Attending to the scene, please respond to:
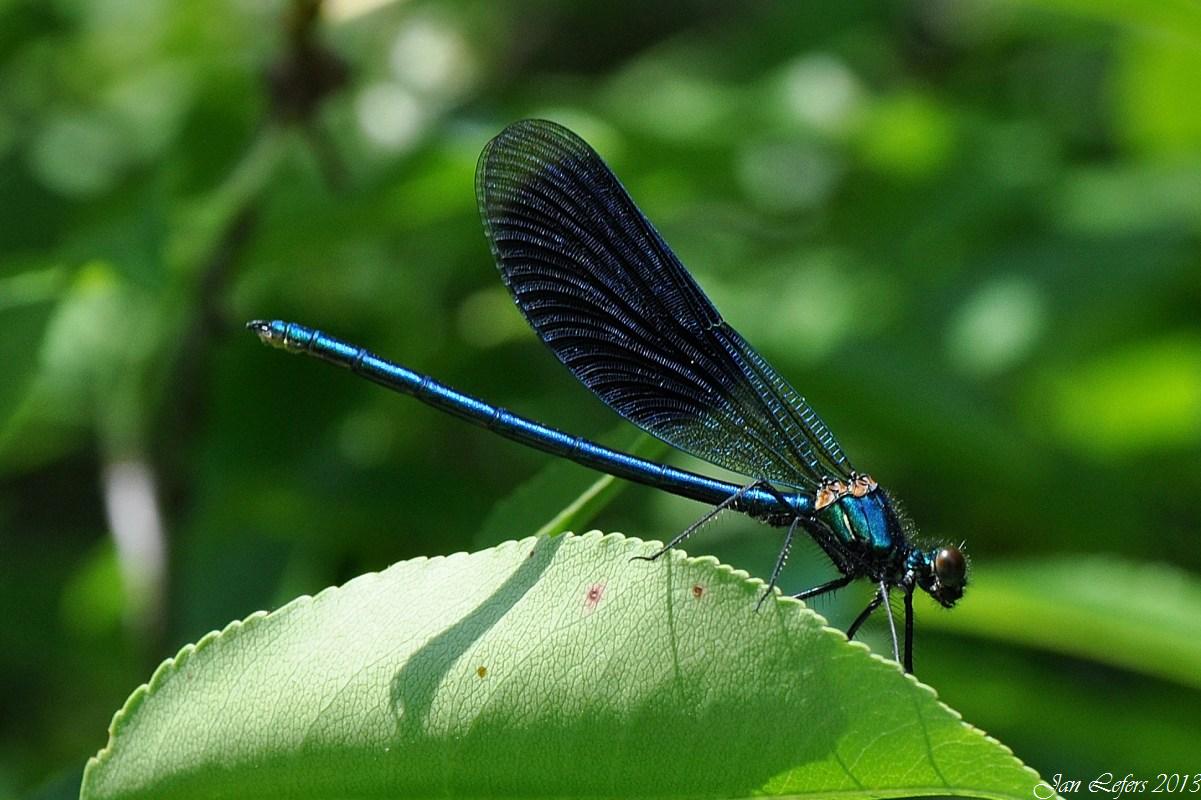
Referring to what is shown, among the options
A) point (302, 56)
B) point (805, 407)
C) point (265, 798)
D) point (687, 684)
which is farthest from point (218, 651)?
point (302, 56)

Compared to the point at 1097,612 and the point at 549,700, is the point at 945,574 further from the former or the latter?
the point at 549,700

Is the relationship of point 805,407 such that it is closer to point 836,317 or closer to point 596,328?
point 596,328

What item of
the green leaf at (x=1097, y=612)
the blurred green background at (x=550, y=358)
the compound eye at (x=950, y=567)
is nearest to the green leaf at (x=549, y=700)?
the compound eye at (x=950, y=567)

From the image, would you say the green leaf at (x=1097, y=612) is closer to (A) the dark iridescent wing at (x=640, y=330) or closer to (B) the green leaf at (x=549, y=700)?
(A) the dark iridescent wing at (x=640, y=330)

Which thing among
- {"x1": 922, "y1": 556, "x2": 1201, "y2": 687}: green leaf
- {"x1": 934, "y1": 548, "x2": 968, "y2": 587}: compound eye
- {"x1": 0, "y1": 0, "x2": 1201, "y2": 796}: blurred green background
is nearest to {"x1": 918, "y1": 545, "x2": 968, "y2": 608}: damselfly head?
{"x1": 934, "y1": 548, "x2": 968, "y2": 587}: compound eye

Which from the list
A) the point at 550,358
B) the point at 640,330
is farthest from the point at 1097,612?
the point at 550,358

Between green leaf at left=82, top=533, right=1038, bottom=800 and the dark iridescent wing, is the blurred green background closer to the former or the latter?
the dark iridescent wing
